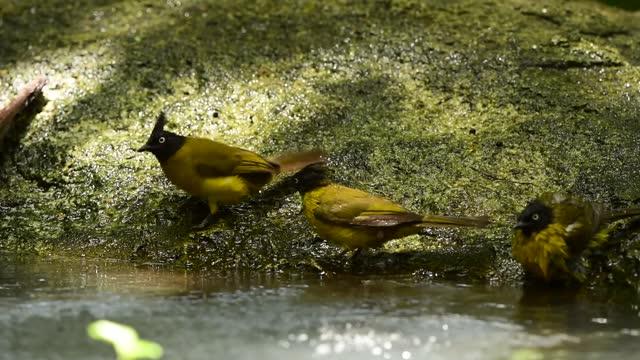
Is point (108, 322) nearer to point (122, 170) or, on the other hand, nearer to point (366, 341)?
point (366, 341)

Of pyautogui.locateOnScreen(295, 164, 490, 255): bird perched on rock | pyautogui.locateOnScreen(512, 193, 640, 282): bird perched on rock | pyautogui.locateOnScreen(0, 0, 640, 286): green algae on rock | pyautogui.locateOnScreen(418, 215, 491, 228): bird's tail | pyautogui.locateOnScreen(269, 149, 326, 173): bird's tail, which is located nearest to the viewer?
pyautogui.locateOnScreen(512, 193, 640, 282): bird perched on rock

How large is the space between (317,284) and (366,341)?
124 centimetres

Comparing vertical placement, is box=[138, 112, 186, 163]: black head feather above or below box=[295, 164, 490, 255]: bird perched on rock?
above

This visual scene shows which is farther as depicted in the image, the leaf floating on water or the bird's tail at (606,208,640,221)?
the bird's tail at (606,208,640,221)

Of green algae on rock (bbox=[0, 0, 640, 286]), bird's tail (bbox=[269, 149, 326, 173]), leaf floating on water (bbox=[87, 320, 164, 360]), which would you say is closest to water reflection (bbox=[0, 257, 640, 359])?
leaf floating on water (bbox=[87, 320, 164, 360])

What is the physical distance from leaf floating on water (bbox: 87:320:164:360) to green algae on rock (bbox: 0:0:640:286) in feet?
5.16

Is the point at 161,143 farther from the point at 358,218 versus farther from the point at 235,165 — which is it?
the point at 358,218

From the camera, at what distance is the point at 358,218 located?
495 centimetres

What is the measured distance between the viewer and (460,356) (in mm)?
3186

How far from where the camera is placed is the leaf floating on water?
324cm

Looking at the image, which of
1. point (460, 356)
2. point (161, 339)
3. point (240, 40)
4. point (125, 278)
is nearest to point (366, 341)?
Answer: point (460, 356)

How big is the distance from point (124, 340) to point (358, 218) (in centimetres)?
187

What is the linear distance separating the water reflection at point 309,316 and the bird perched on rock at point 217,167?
670 millimetres

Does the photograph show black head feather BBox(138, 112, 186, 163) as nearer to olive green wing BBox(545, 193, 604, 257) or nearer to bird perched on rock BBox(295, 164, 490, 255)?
bird perched on rock BBox(295, 164, 490, 255)
